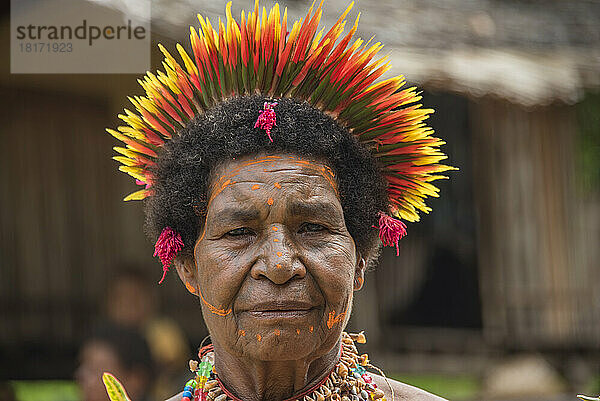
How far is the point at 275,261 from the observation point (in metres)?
2.58

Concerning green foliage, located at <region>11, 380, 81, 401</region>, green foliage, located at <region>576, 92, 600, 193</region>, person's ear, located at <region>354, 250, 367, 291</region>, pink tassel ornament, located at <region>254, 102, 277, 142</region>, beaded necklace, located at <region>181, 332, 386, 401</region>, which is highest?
green foliage, located at <region>576, 92, 600, 193</region>

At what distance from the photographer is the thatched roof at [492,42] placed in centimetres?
705

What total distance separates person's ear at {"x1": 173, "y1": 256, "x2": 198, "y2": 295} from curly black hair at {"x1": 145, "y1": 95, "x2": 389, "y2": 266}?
0.02m

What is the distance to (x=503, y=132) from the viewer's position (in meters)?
8.40

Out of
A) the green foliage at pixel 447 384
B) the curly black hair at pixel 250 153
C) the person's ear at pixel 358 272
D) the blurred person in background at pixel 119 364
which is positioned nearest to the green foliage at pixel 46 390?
the blurred person in background at pixel 119 364

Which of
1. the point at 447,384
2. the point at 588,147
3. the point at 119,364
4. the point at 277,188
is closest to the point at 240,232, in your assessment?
the point at 277,188

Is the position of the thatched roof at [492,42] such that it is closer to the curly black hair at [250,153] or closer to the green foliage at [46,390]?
the curly black hair at [250,153]

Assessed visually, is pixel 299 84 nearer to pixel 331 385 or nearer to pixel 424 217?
pixel 331 385

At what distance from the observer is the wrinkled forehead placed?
271 cm

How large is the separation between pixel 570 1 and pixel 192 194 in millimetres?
6169

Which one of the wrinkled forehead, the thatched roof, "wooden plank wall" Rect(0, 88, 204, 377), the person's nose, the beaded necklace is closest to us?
the person's nose

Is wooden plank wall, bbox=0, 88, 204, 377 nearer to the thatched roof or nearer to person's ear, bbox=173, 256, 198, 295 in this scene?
the thatched roof

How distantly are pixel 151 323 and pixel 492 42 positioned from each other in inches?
Result: 157

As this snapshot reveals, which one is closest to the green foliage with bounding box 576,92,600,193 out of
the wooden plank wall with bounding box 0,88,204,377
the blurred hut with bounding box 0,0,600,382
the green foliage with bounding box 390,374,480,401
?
the blurred hut with bounding box 0,0,600,382
